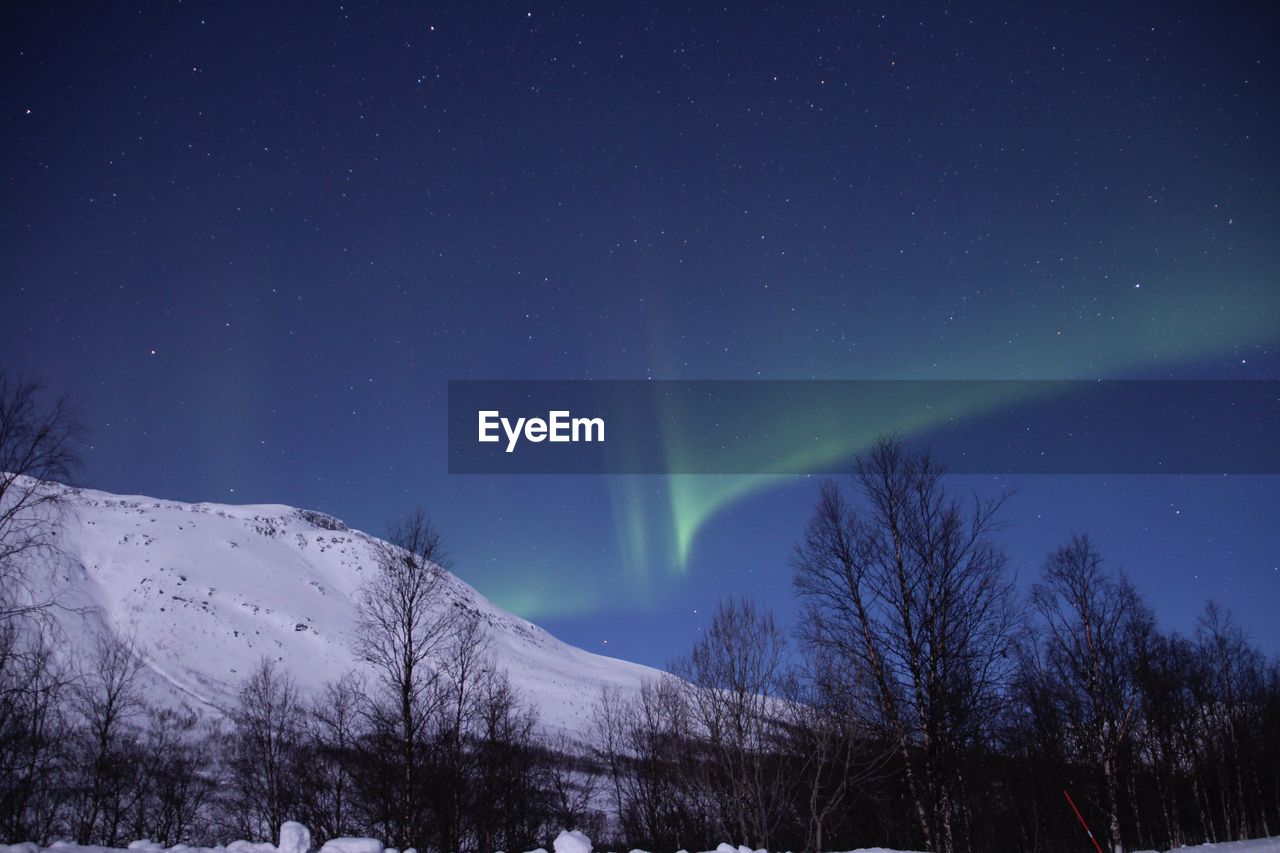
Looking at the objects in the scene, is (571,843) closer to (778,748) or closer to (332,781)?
(778,748)

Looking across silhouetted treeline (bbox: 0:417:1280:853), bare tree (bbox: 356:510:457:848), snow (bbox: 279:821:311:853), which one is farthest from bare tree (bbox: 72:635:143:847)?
snow (bbox: 279:821:311:853)

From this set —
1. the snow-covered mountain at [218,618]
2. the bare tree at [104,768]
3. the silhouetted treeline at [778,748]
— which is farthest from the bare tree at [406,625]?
the snow-covered mountain at [218,618]

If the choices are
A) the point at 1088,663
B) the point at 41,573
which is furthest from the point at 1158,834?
the point at 41,573

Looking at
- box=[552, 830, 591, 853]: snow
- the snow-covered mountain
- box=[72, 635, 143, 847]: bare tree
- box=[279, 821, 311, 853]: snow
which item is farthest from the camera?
the snow-covered mountain

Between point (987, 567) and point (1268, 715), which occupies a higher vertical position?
point (987, 567)

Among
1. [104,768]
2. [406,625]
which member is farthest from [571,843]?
[104,768]

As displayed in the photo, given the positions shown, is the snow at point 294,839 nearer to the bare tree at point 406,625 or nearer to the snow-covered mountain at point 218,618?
the bare tree at point 406,625

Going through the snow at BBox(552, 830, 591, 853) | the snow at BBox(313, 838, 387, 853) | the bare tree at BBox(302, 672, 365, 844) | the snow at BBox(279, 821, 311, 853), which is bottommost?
the bare tree at BBox(302, 672, 365, 844)

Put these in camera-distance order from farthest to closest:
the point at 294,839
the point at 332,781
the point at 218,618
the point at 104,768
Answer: the point at 218,618
the point at 332,781
the point at 104,768
the point at 294,839

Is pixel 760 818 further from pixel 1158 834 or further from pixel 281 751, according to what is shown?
pixel 1158 834

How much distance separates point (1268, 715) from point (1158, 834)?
11.0 metres

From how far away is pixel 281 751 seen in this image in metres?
49.8

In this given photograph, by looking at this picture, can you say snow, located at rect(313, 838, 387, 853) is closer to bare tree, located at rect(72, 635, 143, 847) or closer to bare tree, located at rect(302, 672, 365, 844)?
bare tree, located at rect(302, 672, 365, 844)

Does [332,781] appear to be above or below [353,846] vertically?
below
